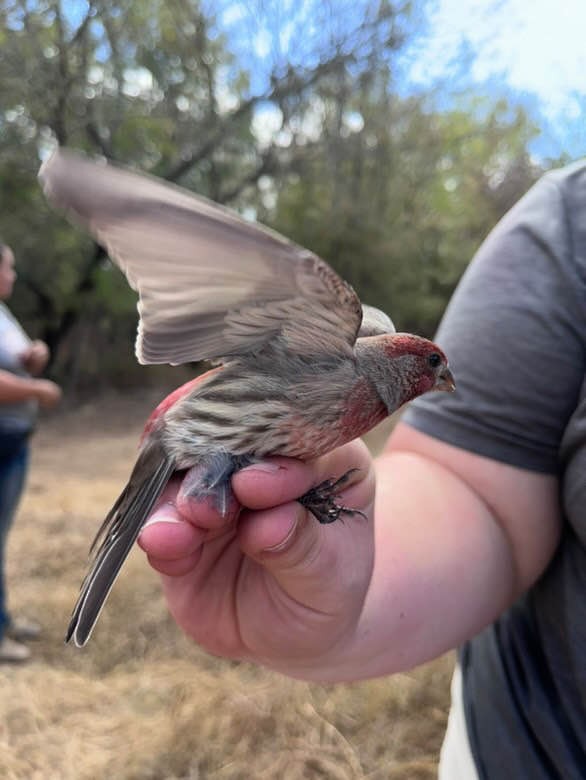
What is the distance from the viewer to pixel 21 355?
368 cm

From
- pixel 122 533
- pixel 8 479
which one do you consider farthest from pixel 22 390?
pixel 122 533

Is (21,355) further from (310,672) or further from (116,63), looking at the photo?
(116,63)

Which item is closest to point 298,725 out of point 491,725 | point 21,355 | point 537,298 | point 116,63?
point 491,725

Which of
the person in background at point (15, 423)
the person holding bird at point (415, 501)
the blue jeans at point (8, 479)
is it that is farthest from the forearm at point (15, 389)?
the person holding bird at point (415, 501)

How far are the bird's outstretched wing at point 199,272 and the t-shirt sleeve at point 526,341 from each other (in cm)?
43

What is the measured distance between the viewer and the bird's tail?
1099mm

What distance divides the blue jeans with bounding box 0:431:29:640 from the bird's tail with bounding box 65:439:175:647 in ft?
9.03

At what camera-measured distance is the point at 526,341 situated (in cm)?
141

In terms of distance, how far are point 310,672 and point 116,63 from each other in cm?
1082

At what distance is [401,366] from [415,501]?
1.04ft

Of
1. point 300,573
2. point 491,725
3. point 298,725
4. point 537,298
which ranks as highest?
point 537,298

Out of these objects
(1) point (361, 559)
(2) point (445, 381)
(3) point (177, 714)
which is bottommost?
(3) point (177, 714)

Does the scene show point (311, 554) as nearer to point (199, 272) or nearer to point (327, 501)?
point (327, 501)

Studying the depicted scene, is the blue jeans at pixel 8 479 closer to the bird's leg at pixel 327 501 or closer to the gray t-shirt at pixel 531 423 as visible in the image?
the gray t-shirt at pixel 531 423
